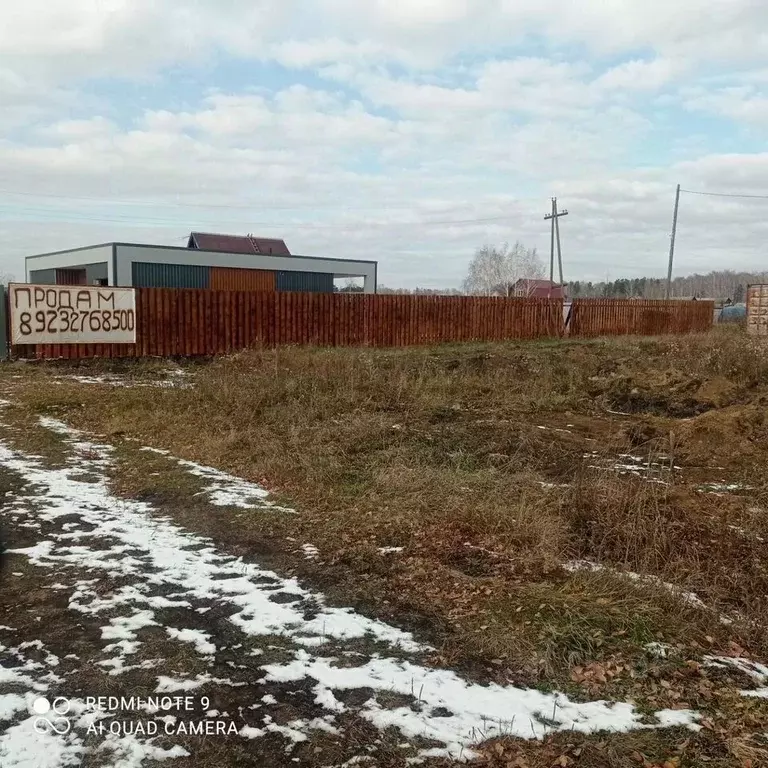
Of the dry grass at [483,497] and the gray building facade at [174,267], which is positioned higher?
the gray building facade at [174,267]

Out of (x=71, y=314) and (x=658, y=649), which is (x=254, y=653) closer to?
(x=658, y=649)

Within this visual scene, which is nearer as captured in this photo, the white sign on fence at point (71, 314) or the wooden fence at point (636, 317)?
the white sign on fence at point (71, 314)

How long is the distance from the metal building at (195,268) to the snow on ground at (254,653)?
2623 centimetres

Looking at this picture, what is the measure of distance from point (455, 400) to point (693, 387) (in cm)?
418

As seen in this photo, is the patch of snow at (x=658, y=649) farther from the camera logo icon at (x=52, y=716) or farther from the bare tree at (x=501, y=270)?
the bare tree at (x=501, y=270)

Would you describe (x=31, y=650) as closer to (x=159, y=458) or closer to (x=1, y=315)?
(x=159, y=458)

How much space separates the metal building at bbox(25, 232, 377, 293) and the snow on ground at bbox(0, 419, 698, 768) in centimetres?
2623

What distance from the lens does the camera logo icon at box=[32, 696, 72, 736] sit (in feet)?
7.93

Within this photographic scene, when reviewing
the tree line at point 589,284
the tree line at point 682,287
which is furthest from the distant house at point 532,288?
the tree line at point 682,287

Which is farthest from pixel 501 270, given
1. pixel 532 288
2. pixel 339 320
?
pixel 339 320

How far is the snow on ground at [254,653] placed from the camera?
247 cm

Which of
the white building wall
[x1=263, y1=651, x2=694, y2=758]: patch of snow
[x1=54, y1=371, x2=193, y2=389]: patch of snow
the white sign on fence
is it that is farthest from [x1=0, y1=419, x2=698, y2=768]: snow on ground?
the white building wall

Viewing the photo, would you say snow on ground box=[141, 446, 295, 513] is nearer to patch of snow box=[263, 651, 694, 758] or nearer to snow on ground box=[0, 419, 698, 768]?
snow on ground box=[0, 419, 698, 768]

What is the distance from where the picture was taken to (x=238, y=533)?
463cm
